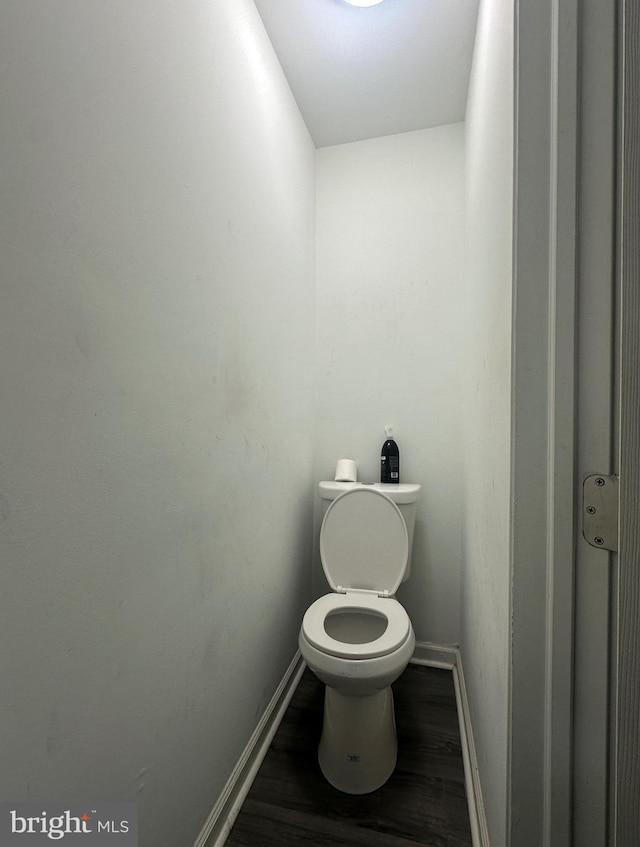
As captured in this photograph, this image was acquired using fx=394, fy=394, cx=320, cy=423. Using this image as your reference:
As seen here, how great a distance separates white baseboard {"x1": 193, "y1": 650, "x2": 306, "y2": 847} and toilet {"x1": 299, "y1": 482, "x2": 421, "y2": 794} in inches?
7.7

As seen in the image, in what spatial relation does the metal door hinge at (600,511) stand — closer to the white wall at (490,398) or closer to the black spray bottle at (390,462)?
the white wall at (490,398)

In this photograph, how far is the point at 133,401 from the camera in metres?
0.75

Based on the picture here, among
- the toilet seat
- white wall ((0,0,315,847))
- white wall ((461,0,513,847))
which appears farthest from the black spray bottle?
white wall ((0,0,315,847))

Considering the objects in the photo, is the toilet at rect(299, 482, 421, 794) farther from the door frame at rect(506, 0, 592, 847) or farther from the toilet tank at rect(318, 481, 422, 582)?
the door frame at rect(506, 0, 592, 847)

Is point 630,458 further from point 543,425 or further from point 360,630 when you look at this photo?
point 360,630

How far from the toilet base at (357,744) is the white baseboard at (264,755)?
20 centimetres

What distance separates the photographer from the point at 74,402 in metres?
0.62

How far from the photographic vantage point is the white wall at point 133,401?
0.55m

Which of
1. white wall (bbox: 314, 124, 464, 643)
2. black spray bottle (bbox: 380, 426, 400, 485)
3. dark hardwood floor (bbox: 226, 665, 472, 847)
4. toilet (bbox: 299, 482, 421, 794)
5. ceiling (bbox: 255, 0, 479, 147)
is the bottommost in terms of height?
dark hardwood floor (bbox: 226, 665, 472, 847)

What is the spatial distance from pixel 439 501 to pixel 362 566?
0.47 m

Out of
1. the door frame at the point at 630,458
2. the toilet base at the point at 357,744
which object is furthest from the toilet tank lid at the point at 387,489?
the door frame at the point at 630,458

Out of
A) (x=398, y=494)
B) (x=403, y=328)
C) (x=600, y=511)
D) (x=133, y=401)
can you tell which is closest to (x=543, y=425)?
(x=600, y=511)

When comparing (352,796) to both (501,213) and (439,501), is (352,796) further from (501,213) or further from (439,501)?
(501,213)

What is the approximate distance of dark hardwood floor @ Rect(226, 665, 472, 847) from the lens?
1029 mm
